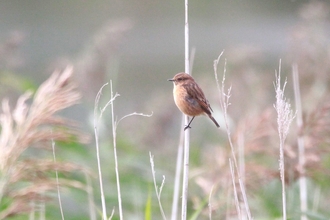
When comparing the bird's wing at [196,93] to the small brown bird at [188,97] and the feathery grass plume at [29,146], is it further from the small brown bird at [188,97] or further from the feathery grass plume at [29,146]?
the feathery grass plume at [29,146]

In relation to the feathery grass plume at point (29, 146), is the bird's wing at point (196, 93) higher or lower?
higher

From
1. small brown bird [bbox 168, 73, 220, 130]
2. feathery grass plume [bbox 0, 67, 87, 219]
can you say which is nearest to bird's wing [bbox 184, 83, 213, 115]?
small brown bird [bbox 168, 73, 220, 130]

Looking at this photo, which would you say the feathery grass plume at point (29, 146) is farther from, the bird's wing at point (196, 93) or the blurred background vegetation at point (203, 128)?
the bird's wing at point (196, 93)

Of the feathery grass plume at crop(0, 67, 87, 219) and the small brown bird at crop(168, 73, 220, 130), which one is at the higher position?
the small brown bird at crop(168, 73, 220, 130)

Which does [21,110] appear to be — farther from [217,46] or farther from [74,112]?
[217,46]

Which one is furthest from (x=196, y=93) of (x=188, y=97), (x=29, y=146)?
(x=29, y=146)

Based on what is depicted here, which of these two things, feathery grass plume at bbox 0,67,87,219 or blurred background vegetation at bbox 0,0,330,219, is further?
blurred background vegetation at bbox 0,0,330,219

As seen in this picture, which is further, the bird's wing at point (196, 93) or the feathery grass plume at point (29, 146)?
the bird's wing at point (196, 93)

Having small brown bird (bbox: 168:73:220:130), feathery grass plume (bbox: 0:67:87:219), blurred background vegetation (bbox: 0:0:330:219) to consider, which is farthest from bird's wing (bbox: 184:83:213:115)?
feathery grass plume (bbox: 0:67:87:219)

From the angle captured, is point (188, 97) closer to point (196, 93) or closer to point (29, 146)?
point (196, 93)

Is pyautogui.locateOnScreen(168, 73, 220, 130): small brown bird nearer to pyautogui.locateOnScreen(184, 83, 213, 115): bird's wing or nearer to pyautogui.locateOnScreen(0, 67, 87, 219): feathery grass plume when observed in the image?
pyautogui.locateOnScreen(184, 83, 213, 115): bird's wing

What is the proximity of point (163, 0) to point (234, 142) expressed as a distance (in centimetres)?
1500

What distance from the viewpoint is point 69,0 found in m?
17.1

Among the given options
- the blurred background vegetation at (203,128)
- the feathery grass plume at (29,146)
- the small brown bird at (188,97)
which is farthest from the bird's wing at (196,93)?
the feathery grass plume at (29,146)
